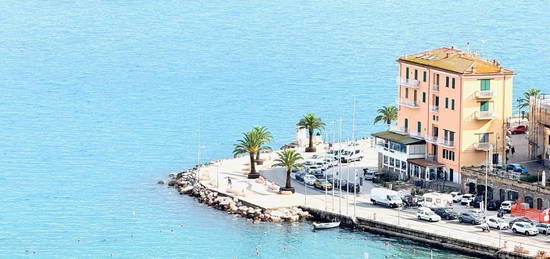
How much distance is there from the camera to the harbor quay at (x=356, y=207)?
109 metres

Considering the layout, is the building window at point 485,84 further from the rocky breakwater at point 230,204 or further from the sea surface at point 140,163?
the rocky breakwater at point 230,204

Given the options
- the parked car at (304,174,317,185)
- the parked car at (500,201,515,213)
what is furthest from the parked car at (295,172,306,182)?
the parked car at (500,201,515,213)

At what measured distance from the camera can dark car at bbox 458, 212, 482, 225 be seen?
114 metres

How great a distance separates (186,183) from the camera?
13350 cm

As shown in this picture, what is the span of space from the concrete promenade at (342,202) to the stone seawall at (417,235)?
37cm

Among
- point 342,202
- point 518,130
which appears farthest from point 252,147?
point 518,130

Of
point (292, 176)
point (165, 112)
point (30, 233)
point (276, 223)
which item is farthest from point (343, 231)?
point (165, 112)

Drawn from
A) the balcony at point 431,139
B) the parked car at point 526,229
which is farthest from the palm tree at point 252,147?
the parked car at point 526,229

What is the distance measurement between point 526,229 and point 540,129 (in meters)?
17.6

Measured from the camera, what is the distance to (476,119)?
4902 inches

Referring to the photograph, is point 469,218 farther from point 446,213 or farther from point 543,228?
point 543,228

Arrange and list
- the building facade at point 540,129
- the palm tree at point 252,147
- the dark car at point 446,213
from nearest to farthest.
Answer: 1. the dark car at point 446,213
2. the building facade at point 540,129
3. the palm tree at point 252,147

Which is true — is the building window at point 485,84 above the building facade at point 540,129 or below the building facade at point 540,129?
above

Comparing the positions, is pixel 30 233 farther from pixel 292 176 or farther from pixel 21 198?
pixel 292 176
